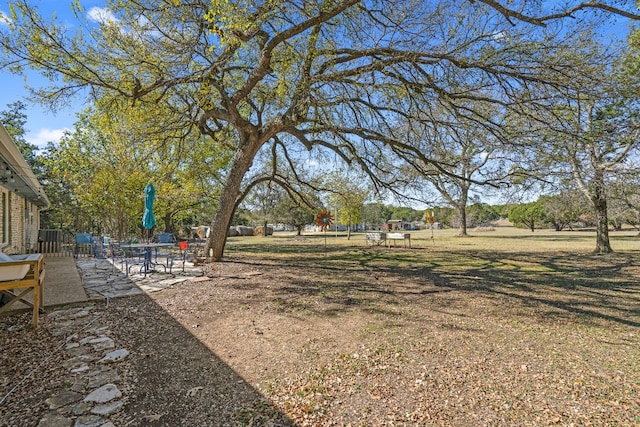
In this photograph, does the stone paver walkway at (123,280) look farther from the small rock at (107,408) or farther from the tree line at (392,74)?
the small rock at (107,408)

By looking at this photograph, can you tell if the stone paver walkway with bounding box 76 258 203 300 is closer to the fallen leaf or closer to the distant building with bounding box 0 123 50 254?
the distant building with bounding box 0 123 50 254

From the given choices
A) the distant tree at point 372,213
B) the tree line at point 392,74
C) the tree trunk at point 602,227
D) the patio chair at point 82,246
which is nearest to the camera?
the tree line at point 392,74

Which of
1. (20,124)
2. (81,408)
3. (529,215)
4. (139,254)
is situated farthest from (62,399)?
(529,215)

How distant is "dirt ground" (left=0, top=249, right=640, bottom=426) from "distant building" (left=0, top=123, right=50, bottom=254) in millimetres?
4102

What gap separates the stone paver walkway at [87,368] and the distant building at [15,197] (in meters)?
3.49

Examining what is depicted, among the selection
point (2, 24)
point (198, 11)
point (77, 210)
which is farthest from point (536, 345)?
point (77, 210)

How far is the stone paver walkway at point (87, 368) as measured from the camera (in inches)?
97.3

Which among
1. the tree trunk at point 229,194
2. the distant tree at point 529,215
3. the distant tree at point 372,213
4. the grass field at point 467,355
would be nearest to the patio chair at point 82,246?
the tree trunk at point 229,194

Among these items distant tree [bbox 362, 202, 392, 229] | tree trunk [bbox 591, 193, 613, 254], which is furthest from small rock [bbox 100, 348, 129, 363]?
distant tree [bbox 362, 202, 392, 229]

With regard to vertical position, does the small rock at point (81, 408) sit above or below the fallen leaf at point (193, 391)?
above

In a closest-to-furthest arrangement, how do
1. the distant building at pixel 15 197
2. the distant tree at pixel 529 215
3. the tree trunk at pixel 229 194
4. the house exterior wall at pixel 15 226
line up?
the distant building at pixel 15 197 < the house exterior wall at pixel 15 226 < the tree trunk at pixel 229 194 < the distant tree at pixel 529 215

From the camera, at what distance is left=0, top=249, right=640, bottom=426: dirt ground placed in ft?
8.27

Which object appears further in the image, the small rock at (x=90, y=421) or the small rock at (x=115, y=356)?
the small rock at (x=115, y=356)

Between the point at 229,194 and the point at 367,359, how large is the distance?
8.21 meters
